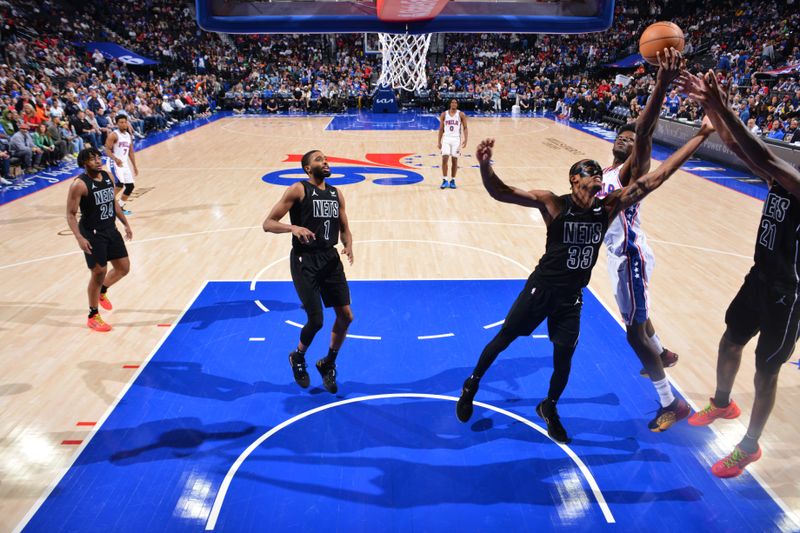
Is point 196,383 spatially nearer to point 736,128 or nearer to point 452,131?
point 736,128

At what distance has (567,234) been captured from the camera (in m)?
3.52

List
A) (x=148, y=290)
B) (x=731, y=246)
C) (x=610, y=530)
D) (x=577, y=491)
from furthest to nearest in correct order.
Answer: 1. (x=731, y=246)
2. (x=148, y=290)
3. (x=577, y=491)
4. (x=610, y=530)

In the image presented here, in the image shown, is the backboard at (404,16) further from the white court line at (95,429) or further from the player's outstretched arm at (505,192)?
the player's outstretched arm at (505,192)

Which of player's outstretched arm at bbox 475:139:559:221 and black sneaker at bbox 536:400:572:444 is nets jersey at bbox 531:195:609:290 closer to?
player's outstretched arm at bbox 475:139:559:221

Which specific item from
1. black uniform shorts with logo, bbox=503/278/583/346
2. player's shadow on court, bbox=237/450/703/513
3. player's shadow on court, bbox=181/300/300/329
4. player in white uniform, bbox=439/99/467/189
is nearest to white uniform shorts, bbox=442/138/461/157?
player in white uniform, bbox=439/99/467/189

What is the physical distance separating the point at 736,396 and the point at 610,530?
199cm

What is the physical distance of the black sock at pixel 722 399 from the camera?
416 cm

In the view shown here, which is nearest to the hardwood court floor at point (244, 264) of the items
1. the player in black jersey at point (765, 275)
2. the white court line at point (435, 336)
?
the player in black jersey at point (765, 275)

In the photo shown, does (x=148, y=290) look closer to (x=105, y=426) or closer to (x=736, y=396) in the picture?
(x=105, y=426)

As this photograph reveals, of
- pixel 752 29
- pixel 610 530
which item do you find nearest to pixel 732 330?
pixel 610 530

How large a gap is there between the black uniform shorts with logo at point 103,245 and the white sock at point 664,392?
489 centimetres

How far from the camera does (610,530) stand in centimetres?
323

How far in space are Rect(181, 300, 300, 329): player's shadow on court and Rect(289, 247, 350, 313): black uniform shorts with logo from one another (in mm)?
1740

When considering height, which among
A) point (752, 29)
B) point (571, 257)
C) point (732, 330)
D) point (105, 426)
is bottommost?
point (105, 426)
